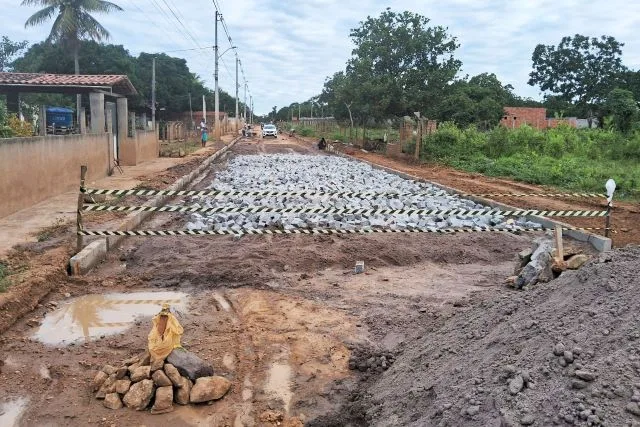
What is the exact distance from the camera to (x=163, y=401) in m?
4.39

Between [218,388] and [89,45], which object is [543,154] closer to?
[218,388]

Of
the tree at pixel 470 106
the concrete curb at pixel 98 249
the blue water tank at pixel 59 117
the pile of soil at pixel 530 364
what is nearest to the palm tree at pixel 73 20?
the blue water tank at pixel 59 117

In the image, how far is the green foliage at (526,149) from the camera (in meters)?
22.0

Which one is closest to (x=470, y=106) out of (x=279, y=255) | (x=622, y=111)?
(x=622, y=111)

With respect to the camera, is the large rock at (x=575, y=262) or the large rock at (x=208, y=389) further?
the large rock at (x=575, y=262)

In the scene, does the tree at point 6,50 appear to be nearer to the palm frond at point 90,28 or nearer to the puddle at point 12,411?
the palm frond at point 90,28

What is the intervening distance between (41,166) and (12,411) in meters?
9.89

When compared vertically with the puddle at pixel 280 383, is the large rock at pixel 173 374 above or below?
above

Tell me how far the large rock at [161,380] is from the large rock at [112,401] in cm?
30

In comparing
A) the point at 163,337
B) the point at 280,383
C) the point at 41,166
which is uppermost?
the point at 41,166

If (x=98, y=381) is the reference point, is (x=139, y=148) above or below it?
above

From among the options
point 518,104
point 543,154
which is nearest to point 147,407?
point 543,154

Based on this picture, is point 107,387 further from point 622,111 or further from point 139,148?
point 622,111

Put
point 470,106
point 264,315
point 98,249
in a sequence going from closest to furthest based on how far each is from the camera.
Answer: point 264,315, point 98,249, point 470,106
